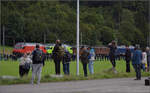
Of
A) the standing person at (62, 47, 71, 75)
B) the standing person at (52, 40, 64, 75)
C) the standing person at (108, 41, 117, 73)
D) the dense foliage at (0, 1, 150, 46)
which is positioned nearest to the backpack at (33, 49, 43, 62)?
the standing person at (52, 40, 64, 75)

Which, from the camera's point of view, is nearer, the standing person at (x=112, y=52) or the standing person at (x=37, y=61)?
the standing person at (x=37, y=61)

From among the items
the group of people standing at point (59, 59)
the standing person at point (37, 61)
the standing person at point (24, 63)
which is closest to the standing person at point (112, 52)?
the group of people standing at point (59, 59)

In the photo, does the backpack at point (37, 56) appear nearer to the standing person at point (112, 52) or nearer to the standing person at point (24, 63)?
the standing person at point (24, 63)

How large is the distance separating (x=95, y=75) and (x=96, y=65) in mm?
2255

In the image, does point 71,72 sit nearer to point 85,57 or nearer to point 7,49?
point 85,57

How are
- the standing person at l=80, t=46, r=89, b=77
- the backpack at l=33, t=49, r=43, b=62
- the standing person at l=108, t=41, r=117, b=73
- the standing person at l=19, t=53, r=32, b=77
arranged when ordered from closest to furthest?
the backpack at l=33, t=49, r=43, b=62 → the standing person at l=19, t=53, r=32, b=77 → the standing person at l=80, t=46, r=89, b=77 → the standing person at l=108, t=41, r=117, b=73

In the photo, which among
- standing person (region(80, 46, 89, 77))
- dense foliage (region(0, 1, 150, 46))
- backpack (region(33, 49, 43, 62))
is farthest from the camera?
dense foliage (region(0, 1, 150, 46))

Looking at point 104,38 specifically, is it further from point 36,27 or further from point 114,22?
point 36,27


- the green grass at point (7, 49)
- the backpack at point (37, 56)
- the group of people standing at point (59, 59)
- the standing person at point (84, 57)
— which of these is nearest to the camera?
the backpack at point (37, 56)

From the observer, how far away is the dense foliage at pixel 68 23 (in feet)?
63.5

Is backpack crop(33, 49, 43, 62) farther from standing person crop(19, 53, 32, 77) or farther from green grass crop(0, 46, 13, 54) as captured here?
green grass crop(0, 46, 13, 54)

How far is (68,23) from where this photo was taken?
64.8ft

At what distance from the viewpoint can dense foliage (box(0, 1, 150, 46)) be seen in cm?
1934

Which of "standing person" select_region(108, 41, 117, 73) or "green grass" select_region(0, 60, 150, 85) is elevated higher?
"standing person" select_region(108, 41, 117, 73)
